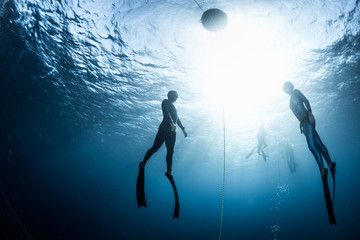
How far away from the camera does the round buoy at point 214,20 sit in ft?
20.2

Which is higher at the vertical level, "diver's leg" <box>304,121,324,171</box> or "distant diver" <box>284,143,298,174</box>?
"distant diver" <box>284,143,298,174</box>

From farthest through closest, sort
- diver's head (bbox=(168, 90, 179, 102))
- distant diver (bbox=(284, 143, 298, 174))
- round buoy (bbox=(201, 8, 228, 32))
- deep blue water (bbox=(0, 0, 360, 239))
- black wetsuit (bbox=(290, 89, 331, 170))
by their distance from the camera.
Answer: distant diver (bbox=(284, 143, 298, 174)) → deep blue water (bbox=(0, 0, 360, 239)) → round buoy (bbox=(201, 8, 228, 32)) → diver's head (bbox=(168, 90, 179, 102)) → black wetsuit (bbox=(290, 89, 331, 170))

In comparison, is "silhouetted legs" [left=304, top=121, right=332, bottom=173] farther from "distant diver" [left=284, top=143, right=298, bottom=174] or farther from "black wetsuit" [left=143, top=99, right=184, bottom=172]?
"distant diver" [left=284, top=143, right=298, bottom=174]

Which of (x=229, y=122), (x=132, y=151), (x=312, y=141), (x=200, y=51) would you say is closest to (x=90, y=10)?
(x=200, y=51)

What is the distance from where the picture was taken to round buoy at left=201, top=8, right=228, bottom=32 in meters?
6.17

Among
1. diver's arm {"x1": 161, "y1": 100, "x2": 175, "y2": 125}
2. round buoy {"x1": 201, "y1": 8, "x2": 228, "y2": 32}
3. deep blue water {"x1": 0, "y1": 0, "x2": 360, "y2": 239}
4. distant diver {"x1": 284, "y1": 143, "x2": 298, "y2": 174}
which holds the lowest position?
diver's arm {"x1": 161, "y1": 100, "x2": 175, "y2": 125}

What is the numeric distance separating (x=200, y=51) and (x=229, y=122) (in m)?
12.0

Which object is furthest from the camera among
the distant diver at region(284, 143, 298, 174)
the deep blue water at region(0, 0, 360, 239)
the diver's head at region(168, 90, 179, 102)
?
the distant diver at region(284, 143, 298, 174)

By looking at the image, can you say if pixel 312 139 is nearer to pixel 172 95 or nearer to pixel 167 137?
pixel 167 137

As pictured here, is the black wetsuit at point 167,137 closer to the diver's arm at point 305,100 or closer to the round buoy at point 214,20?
the diver's arm at point 305,100

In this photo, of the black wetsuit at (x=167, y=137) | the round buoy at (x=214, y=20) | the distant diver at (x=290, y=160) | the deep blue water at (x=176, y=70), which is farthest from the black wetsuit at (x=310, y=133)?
the distant diver at (x=290, y=160)

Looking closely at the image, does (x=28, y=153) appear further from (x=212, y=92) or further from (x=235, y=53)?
(x=235, y=53)

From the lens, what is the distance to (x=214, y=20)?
6.47 m

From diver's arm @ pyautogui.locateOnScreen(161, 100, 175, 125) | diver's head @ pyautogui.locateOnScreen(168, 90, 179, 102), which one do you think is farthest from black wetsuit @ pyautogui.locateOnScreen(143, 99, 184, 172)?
diver's head @ pyautogui.locateOnScreen(168, 90, 179, 102)
